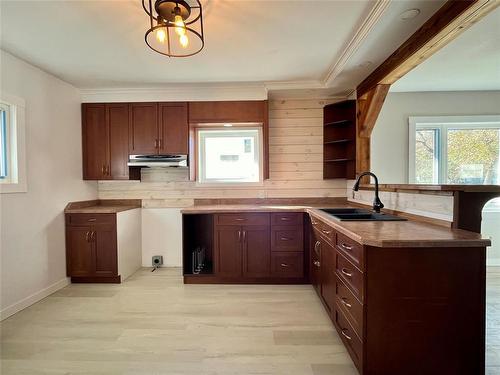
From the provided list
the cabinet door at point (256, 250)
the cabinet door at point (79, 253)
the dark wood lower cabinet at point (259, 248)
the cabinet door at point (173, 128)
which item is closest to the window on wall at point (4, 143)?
the cabinet door at point (79, 253)

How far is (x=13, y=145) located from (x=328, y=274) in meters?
3.32

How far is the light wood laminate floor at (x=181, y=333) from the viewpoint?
175 centimetres

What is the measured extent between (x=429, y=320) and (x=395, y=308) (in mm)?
194

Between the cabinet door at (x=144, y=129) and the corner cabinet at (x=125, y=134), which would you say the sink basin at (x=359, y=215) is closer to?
the corner cabinet at (x=125, y=134)

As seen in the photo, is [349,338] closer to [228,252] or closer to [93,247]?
[228,252]

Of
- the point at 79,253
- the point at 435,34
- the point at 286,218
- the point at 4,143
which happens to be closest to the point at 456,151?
the point at 435,34

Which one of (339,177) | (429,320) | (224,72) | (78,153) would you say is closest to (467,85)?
(339,177)

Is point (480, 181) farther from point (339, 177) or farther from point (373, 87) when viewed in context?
point (373, 87)

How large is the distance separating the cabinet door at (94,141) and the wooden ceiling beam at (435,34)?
3502mm

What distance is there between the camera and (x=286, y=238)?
3.07m

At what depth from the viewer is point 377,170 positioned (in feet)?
12.4

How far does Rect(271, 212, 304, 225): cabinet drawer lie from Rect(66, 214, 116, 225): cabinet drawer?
1.98 meters

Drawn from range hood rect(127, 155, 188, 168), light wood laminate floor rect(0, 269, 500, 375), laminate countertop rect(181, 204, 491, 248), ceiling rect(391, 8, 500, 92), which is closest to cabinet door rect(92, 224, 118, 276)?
light wood laminate floor rect(0, 269, 500, 375)

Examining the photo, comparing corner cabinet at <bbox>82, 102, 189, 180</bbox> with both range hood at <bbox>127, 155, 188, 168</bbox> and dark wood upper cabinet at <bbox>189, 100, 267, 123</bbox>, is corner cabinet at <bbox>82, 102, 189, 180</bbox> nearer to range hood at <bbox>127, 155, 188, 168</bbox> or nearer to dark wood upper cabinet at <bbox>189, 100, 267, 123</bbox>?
range hood at <bbox>127, 155, 188, 168</bbox>
